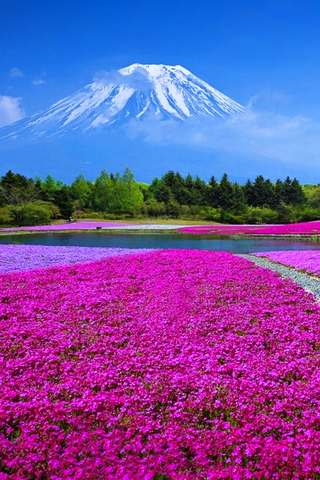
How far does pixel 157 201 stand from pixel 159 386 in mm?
90416

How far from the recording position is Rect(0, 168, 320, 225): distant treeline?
70312 mm

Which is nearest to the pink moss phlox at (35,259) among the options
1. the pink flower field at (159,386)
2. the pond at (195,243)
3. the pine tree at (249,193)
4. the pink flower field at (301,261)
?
the pink flower field at (159,386)

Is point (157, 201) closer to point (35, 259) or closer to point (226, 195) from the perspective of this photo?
point (226, 195)

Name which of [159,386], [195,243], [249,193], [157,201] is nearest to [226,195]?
[249,193]

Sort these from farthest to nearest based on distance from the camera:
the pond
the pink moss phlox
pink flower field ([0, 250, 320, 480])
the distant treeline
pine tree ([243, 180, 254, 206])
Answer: pine tree ([243, 180, 254, 206]) → the distant treeline → the pond → the pink moss phlox → pink flower field ([0, 250, 320, 480])

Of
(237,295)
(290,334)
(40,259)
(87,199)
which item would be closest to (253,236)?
(40,259)

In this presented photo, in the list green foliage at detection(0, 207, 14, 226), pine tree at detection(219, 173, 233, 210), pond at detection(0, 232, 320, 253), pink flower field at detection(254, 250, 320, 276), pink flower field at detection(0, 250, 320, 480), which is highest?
pine tree at detection(219, 173, 233, 210)

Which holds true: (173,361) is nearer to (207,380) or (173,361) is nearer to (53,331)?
(207,380)

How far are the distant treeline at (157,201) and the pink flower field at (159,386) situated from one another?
57025 mm

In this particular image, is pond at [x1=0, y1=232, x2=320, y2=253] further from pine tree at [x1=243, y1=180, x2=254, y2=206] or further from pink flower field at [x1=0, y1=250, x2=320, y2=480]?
pine tree at [x1=243, y1=180, x2=254, y2=206]

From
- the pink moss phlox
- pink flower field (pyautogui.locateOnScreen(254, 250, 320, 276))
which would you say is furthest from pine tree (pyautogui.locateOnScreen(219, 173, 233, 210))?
the pink moss phlox

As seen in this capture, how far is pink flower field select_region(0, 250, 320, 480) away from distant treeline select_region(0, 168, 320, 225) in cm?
5703

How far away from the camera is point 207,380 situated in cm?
680

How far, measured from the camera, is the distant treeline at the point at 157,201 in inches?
2768
